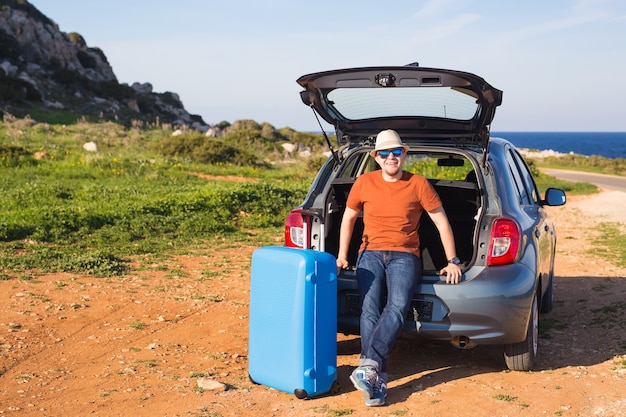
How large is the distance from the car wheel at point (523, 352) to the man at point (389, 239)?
75 centimetres

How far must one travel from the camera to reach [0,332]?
645 centimetres

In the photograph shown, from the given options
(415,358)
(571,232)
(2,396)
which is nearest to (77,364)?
(2,396)

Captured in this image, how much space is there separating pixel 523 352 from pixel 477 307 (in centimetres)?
67

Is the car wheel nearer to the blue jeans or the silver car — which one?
the silver car

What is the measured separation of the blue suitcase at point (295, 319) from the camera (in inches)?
189

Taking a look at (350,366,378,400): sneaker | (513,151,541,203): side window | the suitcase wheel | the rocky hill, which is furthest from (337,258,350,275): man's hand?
the rocky hill

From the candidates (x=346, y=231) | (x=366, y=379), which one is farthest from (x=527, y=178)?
Result: (x=366, y=379)

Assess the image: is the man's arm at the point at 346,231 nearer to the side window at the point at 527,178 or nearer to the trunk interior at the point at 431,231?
the trunk interior at the point at 431,231

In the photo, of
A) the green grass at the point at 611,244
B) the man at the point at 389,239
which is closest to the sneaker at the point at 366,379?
the man at the point at 389,239

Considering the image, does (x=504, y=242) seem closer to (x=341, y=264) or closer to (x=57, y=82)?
(x=341, y=264)

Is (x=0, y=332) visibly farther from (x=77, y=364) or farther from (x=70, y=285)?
(x=70, y=285)

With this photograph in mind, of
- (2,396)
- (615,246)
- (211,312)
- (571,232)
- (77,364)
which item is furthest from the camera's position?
(571,232)

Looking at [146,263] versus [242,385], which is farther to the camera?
[146,263]

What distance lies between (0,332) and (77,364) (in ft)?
3.65
